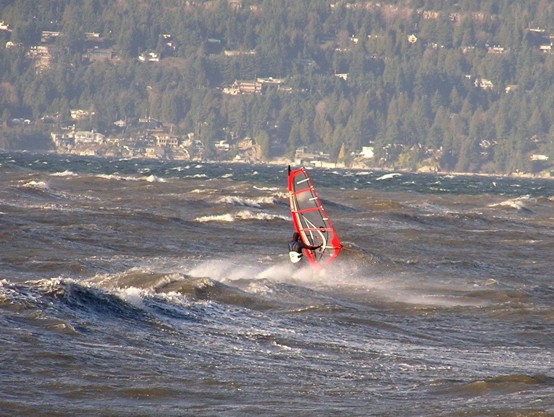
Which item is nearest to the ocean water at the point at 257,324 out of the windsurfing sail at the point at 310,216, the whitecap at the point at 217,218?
the windsurfing sail at the point at 310,216

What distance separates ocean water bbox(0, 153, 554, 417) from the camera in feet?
51.2

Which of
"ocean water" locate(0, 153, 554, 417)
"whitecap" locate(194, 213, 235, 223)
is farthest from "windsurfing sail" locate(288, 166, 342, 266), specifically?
"whitecap" locate(194, 213, 235, 223)

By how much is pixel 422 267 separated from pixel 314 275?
5.09 metres

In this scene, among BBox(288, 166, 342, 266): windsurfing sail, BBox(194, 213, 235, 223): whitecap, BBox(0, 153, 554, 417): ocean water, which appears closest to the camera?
BBox(0, 153, 554, 417): ocean water

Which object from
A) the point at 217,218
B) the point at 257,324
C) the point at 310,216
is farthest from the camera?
the point at 217,218

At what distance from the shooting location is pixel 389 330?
22219 millimetres

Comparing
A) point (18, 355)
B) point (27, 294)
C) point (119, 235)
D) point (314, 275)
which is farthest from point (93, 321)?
point (119, 235)

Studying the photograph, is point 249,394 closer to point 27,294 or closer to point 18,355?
point 18,355

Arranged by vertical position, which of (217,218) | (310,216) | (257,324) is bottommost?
(217,218)

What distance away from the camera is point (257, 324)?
21328 millimetres

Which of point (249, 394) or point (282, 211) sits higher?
point (249, 394)

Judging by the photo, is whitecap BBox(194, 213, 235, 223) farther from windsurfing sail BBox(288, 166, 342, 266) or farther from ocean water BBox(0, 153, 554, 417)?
windsurfing sail BBox(288, 166, 342, 266)

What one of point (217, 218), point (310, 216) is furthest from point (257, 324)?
point (217, 218)

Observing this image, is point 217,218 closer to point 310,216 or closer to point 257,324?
point 310,216
